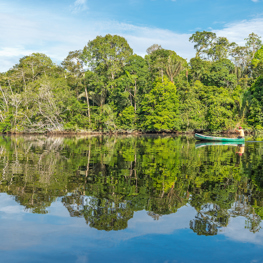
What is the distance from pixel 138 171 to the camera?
11664mm

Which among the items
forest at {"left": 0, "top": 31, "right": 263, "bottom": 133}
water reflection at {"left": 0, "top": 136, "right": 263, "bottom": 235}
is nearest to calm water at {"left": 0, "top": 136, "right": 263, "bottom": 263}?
water reflection at {"left": 0, "top": 136, "right": 263, "bottom": 235}

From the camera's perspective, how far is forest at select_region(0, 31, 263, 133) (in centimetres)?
4894

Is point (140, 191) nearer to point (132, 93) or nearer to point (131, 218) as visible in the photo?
point (131, 218)

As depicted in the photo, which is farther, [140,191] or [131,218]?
[140,191]

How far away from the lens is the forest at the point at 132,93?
48.9m

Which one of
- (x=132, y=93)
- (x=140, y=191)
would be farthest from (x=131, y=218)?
(x=132, y=93)

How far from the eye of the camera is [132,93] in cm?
5825

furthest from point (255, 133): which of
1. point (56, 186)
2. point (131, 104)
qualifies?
point (56, 186)

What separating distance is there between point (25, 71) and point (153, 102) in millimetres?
25872

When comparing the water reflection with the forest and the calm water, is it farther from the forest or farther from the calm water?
the forest

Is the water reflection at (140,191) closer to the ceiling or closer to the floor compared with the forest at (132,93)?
closer to the floor

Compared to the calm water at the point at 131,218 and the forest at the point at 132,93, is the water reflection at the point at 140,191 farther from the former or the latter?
the forest at the point at 132,93

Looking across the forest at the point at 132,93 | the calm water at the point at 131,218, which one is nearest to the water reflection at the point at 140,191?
the calm water at the point at 131,218

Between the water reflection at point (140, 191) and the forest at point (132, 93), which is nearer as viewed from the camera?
the water reflection at point (140, 191)
